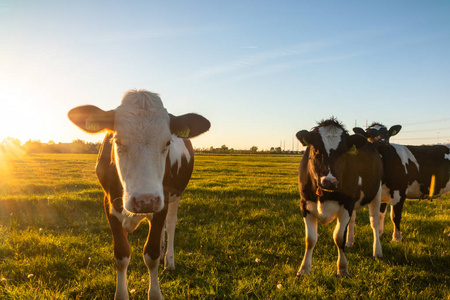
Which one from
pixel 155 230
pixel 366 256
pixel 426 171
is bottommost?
pixel 366 256

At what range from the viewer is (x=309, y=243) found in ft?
15.8

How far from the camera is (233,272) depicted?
4.52 meters

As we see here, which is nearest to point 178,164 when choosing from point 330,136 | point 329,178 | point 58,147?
point 329,178

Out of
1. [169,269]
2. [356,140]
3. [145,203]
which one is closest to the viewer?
[145,203]

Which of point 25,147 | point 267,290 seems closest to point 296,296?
point 267,290

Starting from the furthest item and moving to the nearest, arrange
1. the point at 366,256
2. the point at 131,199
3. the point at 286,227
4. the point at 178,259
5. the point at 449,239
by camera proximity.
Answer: the point at 286,227 → the point at 449,239 → the point at 366,256 → the point at 178,259 → the point at 131,199

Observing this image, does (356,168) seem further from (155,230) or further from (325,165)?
(155,230)

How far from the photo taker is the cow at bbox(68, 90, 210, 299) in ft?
8.76

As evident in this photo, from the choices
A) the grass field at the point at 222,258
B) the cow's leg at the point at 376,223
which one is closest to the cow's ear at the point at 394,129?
the cow's leg at the point at 376,223

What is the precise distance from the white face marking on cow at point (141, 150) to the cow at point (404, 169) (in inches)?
228

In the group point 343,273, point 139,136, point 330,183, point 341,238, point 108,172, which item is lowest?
point 343,273

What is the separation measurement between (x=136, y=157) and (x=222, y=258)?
306 cm

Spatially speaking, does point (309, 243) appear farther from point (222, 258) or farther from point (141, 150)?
point (141, 150)

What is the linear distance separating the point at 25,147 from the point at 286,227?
86616 millimetres
